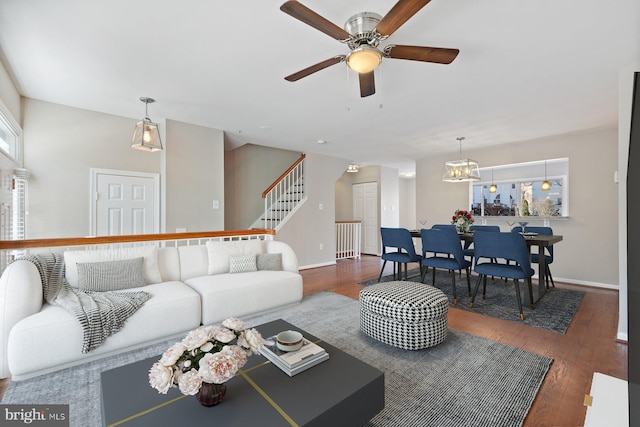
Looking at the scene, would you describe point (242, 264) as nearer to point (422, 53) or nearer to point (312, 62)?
point (312, 62)

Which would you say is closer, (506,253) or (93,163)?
(506,253)

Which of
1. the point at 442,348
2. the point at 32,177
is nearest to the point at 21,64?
the point at 32,177

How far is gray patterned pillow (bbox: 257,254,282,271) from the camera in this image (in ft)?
11.6

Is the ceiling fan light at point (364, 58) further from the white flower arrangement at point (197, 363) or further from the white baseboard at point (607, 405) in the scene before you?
the white baseboard at point (607, 405)

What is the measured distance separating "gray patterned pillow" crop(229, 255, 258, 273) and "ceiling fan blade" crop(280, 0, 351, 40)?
8.29ft

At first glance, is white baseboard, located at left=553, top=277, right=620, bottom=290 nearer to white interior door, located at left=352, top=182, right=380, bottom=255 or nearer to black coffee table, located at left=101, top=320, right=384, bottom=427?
white interior door, located at left=352, top=182, right=380, bottom=255

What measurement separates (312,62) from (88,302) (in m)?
2.67

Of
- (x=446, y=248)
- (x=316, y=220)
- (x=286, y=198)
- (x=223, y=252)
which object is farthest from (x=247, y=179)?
(x=446, y=248)

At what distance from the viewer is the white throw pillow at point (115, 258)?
2537mm

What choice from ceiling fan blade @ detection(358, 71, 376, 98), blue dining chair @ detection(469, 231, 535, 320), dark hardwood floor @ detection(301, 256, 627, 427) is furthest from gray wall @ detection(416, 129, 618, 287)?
ceiling fan blade @ detection(358, 71, 376, 98)

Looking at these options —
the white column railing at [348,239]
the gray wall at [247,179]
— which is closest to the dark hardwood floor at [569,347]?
the gray wall at [247,179]

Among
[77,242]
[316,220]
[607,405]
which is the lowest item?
[607,405]

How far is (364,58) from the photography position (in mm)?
1846

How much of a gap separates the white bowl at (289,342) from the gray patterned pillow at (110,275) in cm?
184
